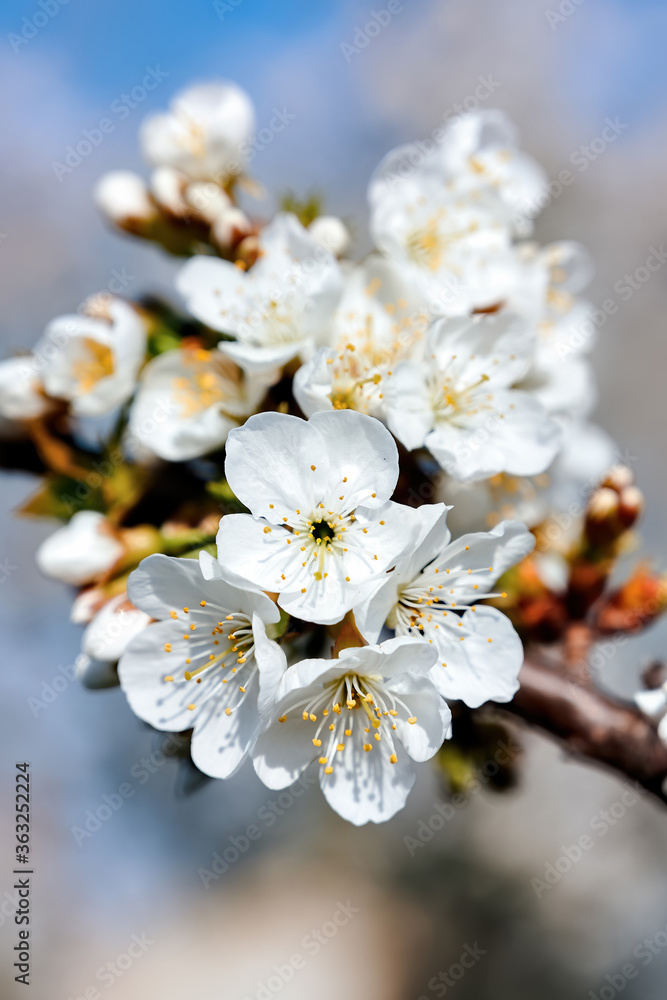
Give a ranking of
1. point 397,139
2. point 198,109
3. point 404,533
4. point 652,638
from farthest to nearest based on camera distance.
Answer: point 397,139 → point 652,638 → point 198,109 → point 404,533

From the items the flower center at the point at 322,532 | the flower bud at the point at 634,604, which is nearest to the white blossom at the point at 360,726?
the flower center at the point at 322,532

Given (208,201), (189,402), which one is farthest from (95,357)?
(208,201)

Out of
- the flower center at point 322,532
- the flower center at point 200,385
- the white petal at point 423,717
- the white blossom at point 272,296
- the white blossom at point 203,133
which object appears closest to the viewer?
the white petal at point 423,717

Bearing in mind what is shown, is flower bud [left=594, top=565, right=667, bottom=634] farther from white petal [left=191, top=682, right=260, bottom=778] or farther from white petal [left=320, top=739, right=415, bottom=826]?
white petal [left=191, top=682, right=260, bottom=778]

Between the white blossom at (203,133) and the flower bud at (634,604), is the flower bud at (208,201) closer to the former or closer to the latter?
the white blossom at (203,133)

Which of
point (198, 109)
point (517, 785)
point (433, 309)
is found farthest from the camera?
point (517, 785)

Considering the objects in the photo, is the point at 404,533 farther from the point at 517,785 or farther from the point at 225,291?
the point at 517,785

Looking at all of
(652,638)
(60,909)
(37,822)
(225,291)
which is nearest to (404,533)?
(225,291)
